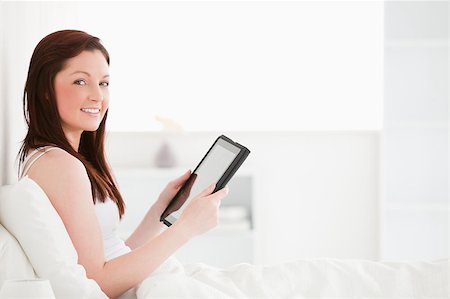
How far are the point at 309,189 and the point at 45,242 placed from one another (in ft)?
9.36

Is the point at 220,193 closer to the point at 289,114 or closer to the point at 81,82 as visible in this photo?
the point at 81,82

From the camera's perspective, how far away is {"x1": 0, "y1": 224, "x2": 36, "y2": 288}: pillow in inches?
53.4

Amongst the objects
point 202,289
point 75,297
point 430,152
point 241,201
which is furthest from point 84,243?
point 430,152

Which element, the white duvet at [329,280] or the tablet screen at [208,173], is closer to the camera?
the white duvet at [329,280]

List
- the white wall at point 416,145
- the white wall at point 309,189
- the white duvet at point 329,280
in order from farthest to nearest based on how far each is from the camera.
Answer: the white wall at point 309,189, the white wall at point 416,145, the white duvet at point 329,280

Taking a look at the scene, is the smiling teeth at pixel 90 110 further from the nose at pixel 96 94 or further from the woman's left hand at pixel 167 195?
the woman's left hand at pixel 167 195

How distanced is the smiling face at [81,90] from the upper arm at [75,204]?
192 millimetres

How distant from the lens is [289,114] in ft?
13.6

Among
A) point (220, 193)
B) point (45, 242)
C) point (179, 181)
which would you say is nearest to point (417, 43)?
point (179, 181)

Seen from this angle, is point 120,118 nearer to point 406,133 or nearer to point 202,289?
point 406,133

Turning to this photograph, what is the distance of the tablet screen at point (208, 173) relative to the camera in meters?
1.72

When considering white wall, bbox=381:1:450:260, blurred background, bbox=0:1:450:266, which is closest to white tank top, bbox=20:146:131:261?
blurred background, bbox=0:1:450:266

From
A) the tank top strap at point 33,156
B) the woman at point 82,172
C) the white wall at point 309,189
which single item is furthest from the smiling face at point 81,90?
the white wall at point 309,189

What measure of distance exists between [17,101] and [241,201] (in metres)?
2.26
